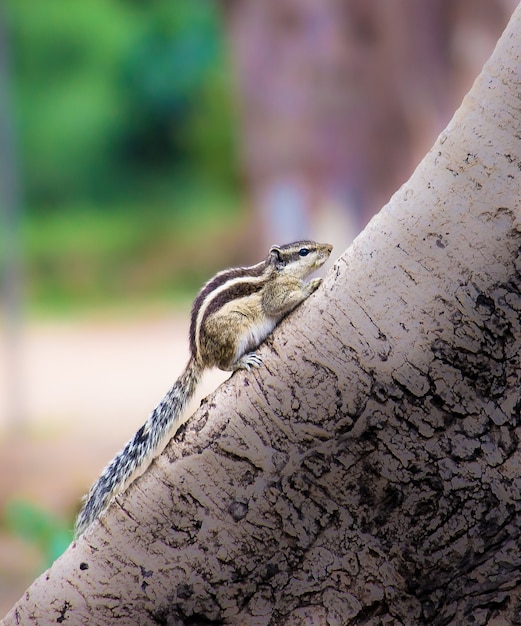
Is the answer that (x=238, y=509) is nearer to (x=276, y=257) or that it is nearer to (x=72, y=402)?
(x=276, y=257)

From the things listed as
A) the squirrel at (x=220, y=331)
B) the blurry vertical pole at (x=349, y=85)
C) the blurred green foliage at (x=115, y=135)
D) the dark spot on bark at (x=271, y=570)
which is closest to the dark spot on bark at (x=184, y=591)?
the dark spot on bark at (x=271, y=570)

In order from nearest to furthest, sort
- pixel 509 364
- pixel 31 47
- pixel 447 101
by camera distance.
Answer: pixel 509 364 < pixel 447 101 < pixel 31 47

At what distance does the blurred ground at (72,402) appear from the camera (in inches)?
249

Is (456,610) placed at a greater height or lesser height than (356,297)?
lesser

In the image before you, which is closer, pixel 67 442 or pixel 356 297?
pixel 356 297

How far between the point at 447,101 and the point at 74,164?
11.0 metres

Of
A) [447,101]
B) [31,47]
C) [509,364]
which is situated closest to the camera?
[509,364]

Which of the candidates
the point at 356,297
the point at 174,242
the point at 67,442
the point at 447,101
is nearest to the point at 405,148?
the point at 447,101

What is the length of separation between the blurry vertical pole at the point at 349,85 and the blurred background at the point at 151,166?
0.01 metres

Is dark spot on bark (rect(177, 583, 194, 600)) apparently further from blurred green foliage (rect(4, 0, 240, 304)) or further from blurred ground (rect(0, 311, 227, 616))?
blurred green foliage (rect(4, 0, 240, 304))

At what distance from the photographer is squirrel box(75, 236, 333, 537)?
8.42 ft

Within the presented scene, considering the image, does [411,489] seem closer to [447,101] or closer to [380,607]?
[380,607]

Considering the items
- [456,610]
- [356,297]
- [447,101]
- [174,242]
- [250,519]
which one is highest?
[174,242]

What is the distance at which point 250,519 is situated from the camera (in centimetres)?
228
